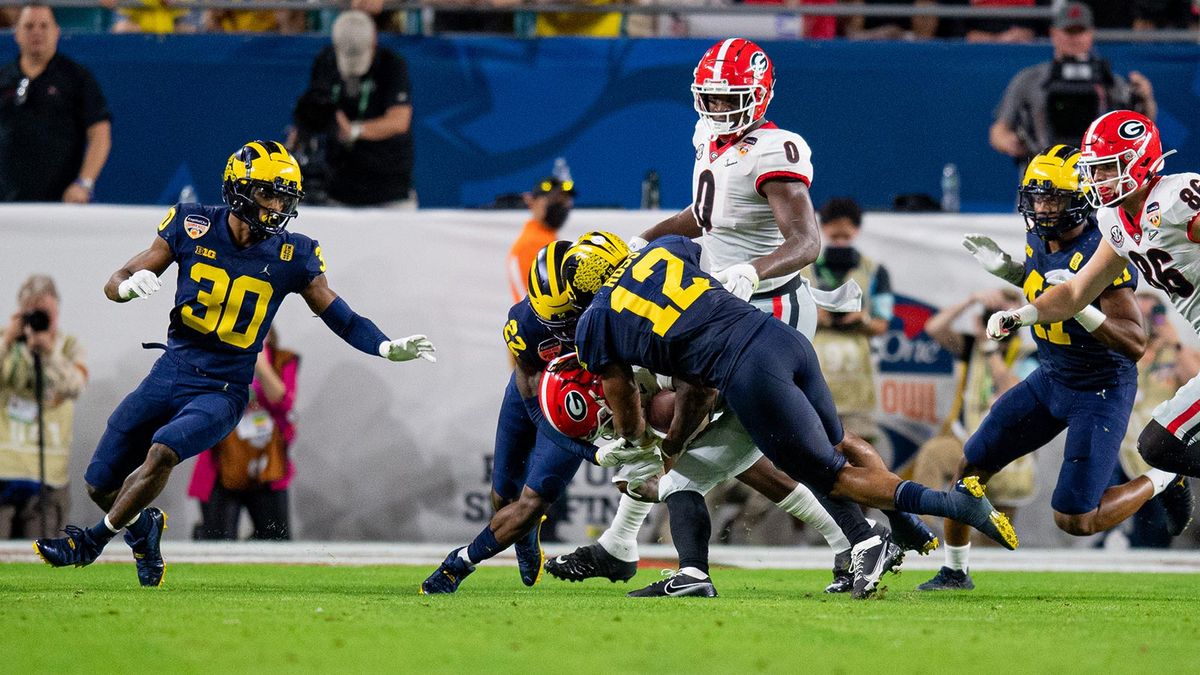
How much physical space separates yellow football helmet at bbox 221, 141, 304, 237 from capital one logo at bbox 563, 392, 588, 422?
165 centimetres

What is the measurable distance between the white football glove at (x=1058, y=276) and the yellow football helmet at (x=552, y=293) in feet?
6.90

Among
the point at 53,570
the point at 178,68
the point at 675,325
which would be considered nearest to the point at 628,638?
the point at 675,325

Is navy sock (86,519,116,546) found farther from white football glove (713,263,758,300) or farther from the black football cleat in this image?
white football glove (713,263,758,300)

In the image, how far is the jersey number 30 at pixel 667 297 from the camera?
5.80 m

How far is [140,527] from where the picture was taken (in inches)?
269

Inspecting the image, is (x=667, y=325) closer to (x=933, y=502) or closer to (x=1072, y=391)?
(x=933, y=502)

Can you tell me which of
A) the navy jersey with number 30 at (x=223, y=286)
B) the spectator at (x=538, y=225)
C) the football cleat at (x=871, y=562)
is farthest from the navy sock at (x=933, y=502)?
the spectator at (x=538, y=225)

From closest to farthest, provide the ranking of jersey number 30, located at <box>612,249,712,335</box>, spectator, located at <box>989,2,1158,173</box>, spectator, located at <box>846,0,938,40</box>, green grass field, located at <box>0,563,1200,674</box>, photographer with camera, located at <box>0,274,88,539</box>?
green grass field, located at <box>0,563,1200,674</box> → jersey number 30, located at <box>612,249,712,335</box> → photographer with camera, located at <box>0,274,88,539</box> → spectator, located at <box>989,2,1158,173</box> → spectator, located at <box>846,0,938,40</box>

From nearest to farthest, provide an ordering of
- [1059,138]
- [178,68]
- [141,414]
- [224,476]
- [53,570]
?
1. [141,414]
2. [53,570]
3. [224,476]
4. [1059,138]
5. [178,68]

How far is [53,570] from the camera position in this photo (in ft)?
25.7

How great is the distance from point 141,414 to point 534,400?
5.61ft

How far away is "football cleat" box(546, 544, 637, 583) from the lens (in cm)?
678

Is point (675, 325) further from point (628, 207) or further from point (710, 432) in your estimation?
point (628, 207)

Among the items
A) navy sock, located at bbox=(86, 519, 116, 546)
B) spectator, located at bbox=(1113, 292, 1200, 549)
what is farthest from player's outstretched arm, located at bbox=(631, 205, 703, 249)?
spectator, located at bbox=(1113, 292, 1200, 549)
